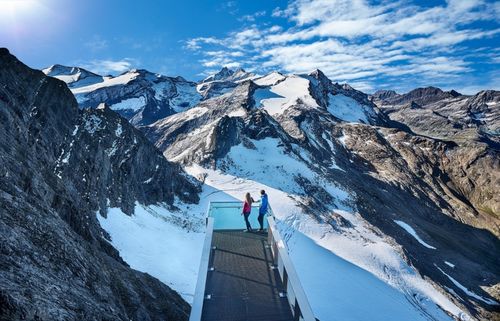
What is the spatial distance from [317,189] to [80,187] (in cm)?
3218

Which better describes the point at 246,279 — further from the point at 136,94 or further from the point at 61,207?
the point at 136,94

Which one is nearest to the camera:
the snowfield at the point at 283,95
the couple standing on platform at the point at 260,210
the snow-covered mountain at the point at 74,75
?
the couple standing on platform at the point at 260,210

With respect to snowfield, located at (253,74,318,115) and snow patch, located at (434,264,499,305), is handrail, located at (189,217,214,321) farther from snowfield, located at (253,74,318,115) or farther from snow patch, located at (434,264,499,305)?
snowfield, located at (253,74,318,115)

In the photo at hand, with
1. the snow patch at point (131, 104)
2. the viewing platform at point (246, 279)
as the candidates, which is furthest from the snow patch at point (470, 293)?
the snow patch at point (131, 104)

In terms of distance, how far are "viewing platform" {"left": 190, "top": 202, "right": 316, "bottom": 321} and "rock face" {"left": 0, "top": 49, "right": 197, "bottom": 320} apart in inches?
85.8

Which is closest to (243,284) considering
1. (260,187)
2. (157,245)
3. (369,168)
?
(157,245)

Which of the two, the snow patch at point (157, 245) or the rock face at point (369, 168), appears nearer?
the snow patch at point (157, 245)

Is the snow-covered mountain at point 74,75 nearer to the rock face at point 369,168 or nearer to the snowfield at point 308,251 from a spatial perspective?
the rock face at point 369,168

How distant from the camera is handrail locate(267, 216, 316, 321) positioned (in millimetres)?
8139

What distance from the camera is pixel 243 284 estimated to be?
10.0 meters

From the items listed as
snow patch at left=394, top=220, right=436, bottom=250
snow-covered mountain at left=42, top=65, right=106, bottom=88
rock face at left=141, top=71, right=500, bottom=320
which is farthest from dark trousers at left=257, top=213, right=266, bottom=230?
snow-covered mountain at left=42, top=65, right=106, bottom=88

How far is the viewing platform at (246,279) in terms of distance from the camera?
8719mm

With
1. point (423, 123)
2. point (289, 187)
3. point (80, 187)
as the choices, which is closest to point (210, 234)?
point (80, 187)

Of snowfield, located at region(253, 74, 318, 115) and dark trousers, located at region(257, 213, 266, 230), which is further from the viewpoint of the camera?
snowfield, located at region(253, 74, 318, 115)
